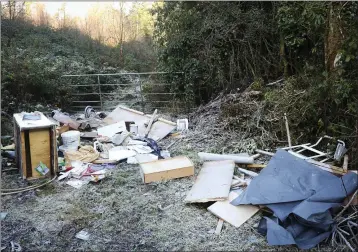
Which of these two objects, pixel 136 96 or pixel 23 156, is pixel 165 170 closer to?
pixel 23 156

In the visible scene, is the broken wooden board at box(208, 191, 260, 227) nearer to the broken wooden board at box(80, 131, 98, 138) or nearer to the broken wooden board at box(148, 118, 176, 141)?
the broken wooden board at box(148, 118, 176, 141)

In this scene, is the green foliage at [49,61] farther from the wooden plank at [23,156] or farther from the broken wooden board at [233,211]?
the broken wooden board at [233,211]

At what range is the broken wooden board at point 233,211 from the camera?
9.94 ft

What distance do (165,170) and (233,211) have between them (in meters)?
1.05

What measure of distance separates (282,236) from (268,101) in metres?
3.07

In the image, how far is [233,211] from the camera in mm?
3129

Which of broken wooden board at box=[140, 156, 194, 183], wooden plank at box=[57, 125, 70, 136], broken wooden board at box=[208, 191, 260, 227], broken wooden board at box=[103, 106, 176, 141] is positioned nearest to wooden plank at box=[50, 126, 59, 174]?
wooden plank at box=[57, 125, 70, 136]

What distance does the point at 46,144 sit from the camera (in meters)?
4.06

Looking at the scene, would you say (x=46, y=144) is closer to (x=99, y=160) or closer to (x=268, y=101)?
(x=99, y=160)

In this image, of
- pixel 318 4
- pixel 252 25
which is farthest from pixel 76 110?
pixel 318 4

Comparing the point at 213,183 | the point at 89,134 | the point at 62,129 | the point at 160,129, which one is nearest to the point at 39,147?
the point at 62,129

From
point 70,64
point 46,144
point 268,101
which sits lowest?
point 46,144

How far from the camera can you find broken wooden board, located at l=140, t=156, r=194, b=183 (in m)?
3.85

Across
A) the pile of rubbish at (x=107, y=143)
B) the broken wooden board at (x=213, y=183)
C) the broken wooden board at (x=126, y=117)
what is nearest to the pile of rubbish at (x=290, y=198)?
the broken wooden board at (x=213, y=183)
